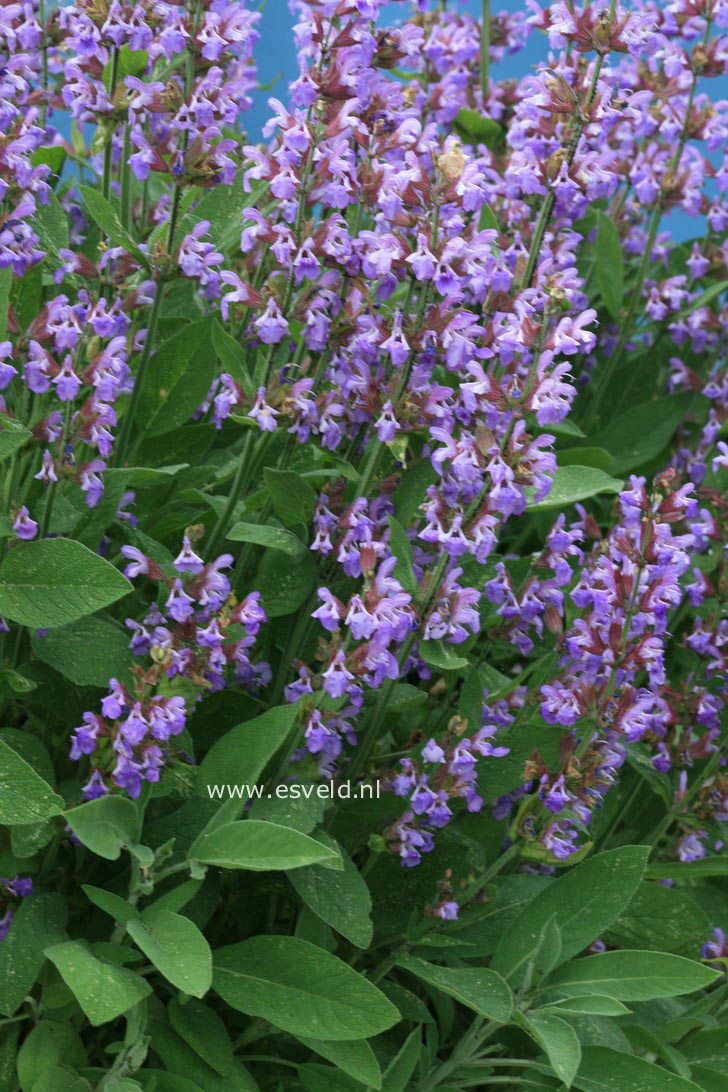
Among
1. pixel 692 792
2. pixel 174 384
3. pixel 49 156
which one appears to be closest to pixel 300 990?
pixel 692 792

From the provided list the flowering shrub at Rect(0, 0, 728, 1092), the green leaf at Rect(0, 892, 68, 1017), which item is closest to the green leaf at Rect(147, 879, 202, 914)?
the flowering shrub at Rect(0, 0, 728, 1092)

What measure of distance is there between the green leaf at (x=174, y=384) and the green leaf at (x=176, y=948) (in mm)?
521

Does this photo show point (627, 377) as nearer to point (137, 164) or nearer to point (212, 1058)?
point (137, 164)

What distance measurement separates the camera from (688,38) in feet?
5.47

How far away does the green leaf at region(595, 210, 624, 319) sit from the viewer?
5.43 feet

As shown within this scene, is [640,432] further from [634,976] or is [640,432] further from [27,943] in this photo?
[27,943]

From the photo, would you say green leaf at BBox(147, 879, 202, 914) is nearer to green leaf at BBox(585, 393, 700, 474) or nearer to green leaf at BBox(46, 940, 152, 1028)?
green leaf at BBox(46, 940, 152, 1028)

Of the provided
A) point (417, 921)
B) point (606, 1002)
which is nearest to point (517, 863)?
point (417, 921)

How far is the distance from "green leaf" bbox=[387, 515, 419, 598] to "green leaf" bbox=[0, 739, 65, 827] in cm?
30

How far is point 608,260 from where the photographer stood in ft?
5.49

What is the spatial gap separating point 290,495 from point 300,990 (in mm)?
380

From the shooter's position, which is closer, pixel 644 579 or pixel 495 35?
pixel 644 579

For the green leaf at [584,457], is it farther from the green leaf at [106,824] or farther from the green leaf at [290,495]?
the green leaf at [106,824]

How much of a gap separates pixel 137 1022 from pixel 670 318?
1256mm
